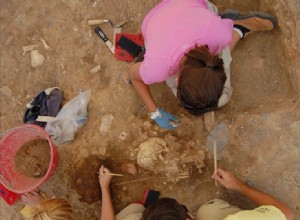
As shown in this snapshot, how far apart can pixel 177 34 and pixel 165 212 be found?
101 cm

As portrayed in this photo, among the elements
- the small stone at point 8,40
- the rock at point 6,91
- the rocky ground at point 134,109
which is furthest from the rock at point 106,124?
the small stone at point 8,40

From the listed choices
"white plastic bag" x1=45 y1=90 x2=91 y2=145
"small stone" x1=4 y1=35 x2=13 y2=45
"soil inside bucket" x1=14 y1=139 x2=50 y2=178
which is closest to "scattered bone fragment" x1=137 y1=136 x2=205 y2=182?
"white plastic bag" x1=45 y1=90 x2=91 y2=145

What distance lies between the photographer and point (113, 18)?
11.2 feet

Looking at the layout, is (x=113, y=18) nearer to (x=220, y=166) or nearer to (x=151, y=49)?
(x=151, y=49)

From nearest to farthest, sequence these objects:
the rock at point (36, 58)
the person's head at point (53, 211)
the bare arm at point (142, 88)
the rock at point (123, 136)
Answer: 1. the person's head at point (53, 211)
2. the bare arm at point (142, 88)
3. the rock at point (123, 136)
4. the rock at point (36, 58)

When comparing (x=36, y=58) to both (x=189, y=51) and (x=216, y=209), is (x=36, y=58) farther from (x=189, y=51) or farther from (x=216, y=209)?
(x=216, y=209)

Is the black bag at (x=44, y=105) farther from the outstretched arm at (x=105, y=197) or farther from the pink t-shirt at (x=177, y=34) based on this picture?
the pink t-shirt at (x=177, y=34)

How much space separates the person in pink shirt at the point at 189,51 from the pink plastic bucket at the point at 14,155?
3.25ft

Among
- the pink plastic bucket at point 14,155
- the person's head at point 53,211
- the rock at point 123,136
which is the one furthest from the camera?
the rock at point 123,136

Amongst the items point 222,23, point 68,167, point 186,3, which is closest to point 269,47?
point 222,23

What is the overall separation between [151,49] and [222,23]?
48 centimetres

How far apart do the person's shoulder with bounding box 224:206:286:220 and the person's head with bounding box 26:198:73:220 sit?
3.89 ft

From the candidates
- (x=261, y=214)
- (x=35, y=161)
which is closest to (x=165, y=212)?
(x=261, y=214)

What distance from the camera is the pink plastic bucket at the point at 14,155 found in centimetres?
310
